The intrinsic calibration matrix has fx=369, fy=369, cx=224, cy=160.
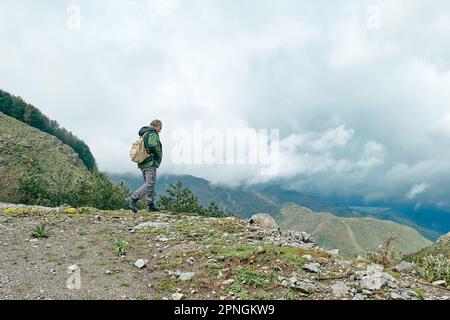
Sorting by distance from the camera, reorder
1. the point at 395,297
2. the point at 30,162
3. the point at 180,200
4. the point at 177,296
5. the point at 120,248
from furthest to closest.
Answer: the point at 30,162 → the point at 180,200 → the point at 120,248 → the point at 177,296 → the point at 395,297

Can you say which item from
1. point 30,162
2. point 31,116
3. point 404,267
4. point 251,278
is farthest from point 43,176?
point 404,267

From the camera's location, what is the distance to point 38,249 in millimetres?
11516

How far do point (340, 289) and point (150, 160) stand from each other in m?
11.5

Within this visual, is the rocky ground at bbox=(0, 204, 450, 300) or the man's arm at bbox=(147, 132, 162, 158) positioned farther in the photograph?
the man's arm at bbox=(147, 132, 162, 158)

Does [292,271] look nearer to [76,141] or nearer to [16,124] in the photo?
[16,124]

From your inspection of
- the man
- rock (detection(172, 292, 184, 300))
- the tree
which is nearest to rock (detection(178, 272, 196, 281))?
rock (detection(172, 292, 184, 300))

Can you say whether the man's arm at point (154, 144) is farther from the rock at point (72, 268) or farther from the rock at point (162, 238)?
the rock at point (72, 268)

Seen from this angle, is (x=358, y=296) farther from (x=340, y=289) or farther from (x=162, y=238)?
(x=162, y=238)

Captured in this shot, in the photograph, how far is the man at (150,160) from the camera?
17297 mm

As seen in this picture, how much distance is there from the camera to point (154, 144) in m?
17.2

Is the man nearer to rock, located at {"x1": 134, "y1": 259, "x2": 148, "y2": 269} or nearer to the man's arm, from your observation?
the man's arm

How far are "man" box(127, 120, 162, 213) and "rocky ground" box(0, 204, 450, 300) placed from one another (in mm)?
3442

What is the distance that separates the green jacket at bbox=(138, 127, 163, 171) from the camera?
56.6 ft
